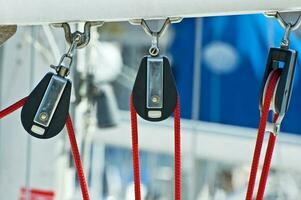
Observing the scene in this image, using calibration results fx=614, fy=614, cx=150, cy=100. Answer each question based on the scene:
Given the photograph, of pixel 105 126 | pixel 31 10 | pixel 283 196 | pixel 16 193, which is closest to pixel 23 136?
pixel 16 193

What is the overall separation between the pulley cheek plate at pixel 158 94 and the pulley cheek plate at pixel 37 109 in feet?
0.19

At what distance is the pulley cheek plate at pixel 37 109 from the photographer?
1.61 feet

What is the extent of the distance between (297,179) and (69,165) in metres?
1.20

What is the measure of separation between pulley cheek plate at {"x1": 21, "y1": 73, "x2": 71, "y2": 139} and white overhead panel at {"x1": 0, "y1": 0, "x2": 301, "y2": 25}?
0.05m

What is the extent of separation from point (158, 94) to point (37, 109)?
0.32 ft

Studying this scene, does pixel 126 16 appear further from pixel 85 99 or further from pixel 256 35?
pixel 256 35

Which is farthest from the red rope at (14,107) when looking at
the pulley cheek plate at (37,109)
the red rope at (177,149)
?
the red rope at (177,149)

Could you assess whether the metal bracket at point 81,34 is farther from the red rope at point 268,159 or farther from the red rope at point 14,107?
the red rope at point 268,159

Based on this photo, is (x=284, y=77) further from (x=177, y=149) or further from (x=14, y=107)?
(x=14, y=107)

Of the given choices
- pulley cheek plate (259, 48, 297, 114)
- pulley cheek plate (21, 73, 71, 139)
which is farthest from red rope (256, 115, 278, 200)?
pulley cheek plate (21, 73, 71, 139)

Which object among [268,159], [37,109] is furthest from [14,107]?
[268,159]

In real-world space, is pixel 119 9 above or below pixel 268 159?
above

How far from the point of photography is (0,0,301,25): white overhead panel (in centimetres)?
46

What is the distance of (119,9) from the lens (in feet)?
1.58
